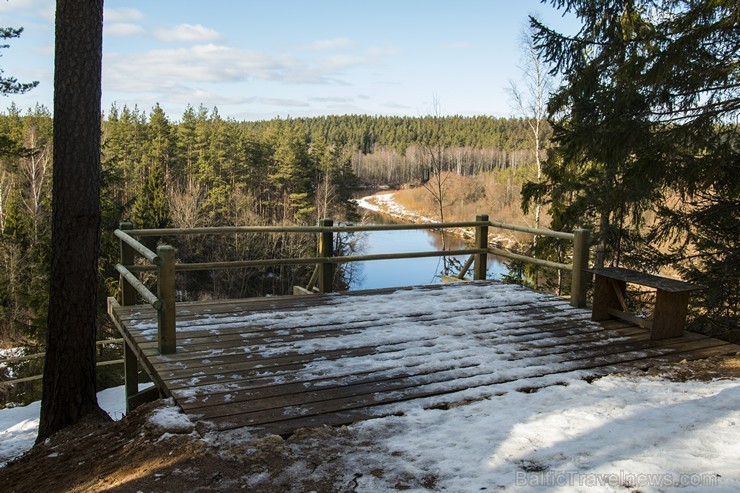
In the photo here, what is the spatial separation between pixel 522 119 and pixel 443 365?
15.5 meters

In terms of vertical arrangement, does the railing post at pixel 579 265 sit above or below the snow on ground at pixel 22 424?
above

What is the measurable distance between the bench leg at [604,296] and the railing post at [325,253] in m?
2.90

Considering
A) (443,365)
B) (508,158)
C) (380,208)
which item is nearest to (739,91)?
(443,365)

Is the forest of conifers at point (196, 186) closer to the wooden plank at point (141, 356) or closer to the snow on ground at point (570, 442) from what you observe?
the wooden plank at point (141, 356)

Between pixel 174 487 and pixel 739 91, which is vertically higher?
pixel 739 91

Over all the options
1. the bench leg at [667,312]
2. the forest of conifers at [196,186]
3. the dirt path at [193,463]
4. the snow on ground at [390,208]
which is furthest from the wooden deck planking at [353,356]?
the snow on ground at [390,208]

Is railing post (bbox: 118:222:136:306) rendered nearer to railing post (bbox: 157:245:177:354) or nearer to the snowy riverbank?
railing post (bbox: 157:245:177:354)

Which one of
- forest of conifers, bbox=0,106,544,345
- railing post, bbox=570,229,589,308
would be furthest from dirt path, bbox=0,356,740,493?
forest of conifers, bbox=0,106,544,345

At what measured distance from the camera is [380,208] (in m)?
54.0

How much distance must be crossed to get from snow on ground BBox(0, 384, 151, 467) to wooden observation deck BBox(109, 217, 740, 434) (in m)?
3.65

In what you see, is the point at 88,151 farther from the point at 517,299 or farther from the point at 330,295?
the point at 517,299

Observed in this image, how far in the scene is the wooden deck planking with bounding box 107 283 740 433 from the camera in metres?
3.52

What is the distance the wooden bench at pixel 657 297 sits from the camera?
4.92 meters

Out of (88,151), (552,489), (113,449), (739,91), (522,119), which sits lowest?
(113,449)
